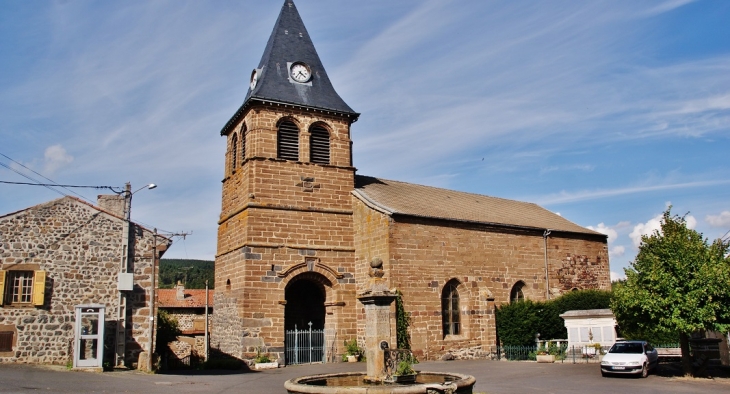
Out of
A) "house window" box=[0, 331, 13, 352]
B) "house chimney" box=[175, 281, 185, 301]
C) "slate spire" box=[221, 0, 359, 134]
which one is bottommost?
"house window" box=[0, 331, 13, 352]

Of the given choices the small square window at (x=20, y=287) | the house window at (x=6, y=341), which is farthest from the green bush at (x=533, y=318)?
the house window at (x=6, y=341)

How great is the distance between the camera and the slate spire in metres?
25.0

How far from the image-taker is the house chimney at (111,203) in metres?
22.0

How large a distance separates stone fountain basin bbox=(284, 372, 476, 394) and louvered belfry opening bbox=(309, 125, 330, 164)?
12.5 meters

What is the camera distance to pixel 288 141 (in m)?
24.8

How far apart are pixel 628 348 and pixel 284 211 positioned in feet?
42.4

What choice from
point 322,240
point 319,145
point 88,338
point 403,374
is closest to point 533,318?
point 322,240

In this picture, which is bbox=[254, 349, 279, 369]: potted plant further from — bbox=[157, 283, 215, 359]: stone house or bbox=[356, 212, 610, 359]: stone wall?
bbox=[157, 283, 215, 359]: stone house

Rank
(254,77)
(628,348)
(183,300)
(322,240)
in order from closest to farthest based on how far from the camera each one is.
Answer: (628,348) < (322,240) < (254,77) < (183,300)

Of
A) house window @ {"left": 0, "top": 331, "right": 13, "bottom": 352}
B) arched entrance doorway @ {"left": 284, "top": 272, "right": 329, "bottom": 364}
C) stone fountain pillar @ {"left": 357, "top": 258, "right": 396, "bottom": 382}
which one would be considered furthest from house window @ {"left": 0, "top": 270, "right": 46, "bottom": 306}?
stone fountain pillar @ {"left": 357, "top": 258, "right": 396, "bottom": 382}

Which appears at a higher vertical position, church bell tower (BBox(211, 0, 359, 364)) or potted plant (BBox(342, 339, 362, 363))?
church bell tower (BBox(211, 0, 359, 364))

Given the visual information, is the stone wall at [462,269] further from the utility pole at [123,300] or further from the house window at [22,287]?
the house window at [22,287]

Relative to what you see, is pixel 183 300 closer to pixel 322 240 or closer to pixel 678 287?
pixel 322 240

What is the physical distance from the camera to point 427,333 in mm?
23266
